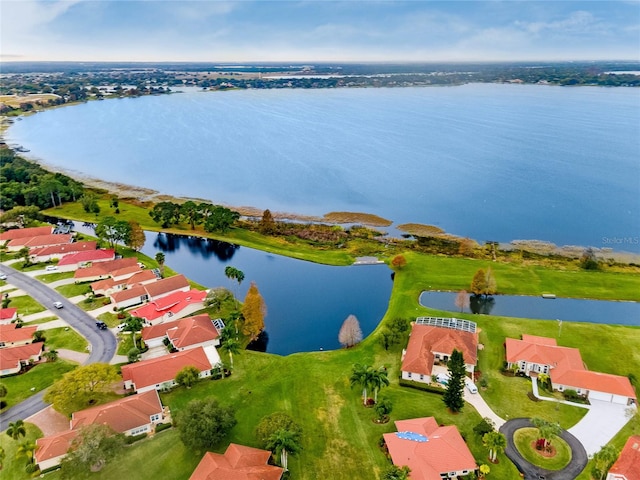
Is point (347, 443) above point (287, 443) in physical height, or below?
below

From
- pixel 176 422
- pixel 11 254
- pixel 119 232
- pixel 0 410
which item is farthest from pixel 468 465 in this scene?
pixel 11 254

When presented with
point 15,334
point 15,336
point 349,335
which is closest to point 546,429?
point 349,335

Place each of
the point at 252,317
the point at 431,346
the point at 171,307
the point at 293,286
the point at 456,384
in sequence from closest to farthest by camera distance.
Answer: the point at 456,384 < the point at 431,346 < the point at 252,317 < the point at 171,307 < the point at 293,286

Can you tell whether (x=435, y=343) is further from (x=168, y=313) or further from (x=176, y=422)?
(x=168, y=313)

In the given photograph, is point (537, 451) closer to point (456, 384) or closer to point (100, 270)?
point (456, 384)

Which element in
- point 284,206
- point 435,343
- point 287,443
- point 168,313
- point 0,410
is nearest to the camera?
point 287,443

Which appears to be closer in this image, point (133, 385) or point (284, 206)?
point (133, 385)

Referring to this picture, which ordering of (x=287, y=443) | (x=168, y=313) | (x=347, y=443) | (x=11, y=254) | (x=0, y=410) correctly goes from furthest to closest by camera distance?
1. (x=11, y=254)
2. (x=168, y=313)
3. (x=0, y=410)
4. (x=347, y=443)
5. (x=287, y=443)
